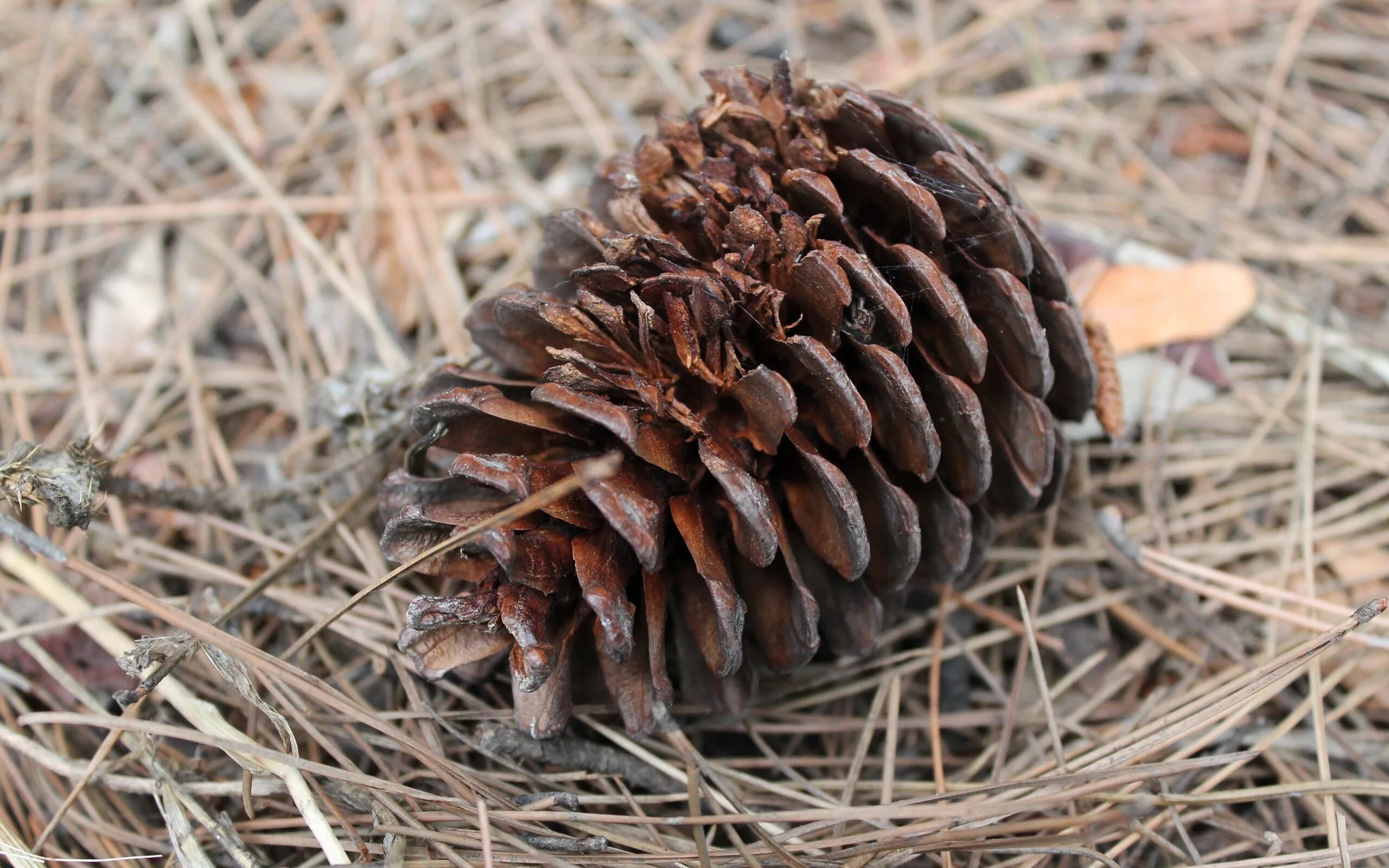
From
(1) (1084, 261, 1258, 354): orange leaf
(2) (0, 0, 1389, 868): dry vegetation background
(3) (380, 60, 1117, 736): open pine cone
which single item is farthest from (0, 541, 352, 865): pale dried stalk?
(1) (1084, 261, 1258, 354): orange leaf

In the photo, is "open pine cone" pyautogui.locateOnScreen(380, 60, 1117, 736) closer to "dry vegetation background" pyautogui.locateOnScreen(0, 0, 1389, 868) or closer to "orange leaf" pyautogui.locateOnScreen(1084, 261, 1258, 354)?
"dry vegetation background" pyautogui.locateOnScreen(0, 0, 1389, 868)

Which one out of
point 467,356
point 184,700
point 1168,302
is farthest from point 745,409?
point 1168,302

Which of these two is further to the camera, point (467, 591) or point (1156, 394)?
point (1156, 394)

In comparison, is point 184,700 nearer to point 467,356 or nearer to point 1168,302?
A: point 467,356

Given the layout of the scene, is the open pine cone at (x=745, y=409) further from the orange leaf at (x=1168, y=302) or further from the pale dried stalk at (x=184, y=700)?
the orange leaf at (x=1168, y=302)

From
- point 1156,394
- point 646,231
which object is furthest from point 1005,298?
point 1156,394

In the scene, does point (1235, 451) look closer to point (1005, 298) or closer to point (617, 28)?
point (1005, 298)
